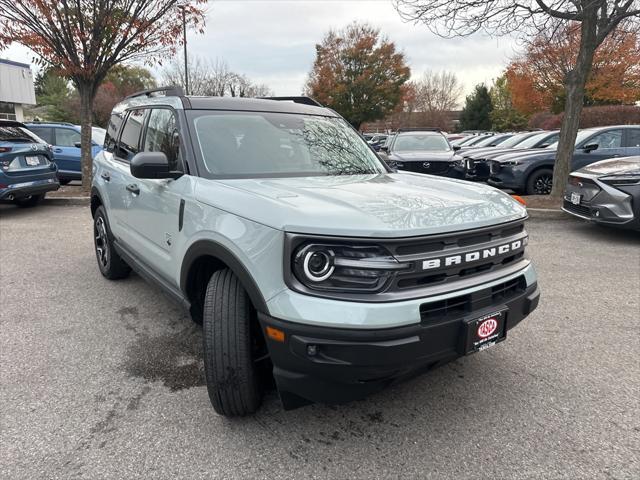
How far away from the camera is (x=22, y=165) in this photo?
8023 mm

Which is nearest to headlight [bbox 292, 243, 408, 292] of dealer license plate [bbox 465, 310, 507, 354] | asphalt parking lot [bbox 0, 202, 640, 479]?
dealer license plate [bbox 465, 310, 507, 354]

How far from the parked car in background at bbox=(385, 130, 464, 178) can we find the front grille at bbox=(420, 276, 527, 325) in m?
6.91

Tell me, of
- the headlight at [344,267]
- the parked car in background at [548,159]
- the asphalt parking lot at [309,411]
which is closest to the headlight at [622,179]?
the asphalt parking lot at [309,411]

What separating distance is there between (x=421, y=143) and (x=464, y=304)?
957cm

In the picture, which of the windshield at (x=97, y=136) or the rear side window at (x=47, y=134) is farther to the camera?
the windshield at (x=97, y=136)

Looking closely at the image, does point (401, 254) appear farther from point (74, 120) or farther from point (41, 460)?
point (74, 120)

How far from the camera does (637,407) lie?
2.62 metres

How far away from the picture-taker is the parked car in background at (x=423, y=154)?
32.8 feet

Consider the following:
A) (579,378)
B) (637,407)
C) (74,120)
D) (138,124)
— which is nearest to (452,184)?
(579,378)

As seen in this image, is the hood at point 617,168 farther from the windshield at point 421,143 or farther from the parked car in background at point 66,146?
the parked car in background at point 66,146

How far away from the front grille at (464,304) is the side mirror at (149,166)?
1.74m

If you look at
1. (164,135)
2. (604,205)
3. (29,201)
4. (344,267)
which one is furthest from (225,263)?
(29,201)

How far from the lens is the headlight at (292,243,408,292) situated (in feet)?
6.57

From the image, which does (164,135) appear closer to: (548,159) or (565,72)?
(548,159)
